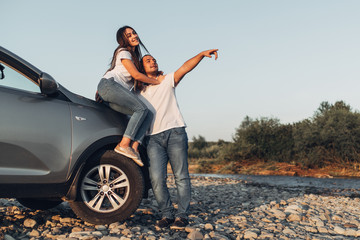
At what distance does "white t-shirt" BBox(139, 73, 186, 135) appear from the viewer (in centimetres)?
434

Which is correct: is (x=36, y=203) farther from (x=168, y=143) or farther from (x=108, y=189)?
(x=168, y=143)

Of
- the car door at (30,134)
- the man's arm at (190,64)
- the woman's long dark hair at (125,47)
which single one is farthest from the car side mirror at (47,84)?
the man's arm at (190,64)

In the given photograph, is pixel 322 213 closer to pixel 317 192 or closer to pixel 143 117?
pixel 143 117

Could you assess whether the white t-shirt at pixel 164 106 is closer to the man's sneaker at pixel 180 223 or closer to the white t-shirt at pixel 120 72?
the white t-shirt at pixel 120 72

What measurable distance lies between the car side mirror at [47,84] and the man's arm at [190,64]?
1.53 metres

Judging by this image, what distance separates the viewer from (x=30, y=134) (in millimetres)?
3504

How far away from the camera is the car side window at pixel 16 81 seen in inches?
144

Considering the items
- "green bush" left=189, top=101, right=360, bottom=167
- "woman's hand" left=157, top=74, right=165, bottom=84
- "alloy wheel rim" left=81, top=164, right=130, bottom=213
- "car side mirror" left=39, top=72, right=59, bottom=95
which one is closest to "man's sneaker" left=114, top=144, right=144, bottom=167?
"alloy wheel rim" left=81, top=164, right=130, bottom=213

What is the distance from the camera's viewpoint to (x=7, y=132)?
3.40m

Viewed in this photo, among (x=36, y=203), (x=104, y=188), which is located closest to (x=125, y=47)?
(x=104, y=188)

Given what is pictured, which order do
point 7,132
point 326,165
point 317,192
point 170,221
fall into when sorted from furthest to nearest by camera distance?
point 326,165 < point 317,192 < point 170,221 < point 7,132

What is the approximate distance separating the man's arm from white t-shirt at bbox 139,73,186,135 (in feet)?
0.26

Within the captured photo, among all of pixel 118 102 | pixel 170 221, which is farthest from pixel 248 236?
pixel 118 102

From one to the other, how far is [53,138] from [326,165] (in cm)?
1542
